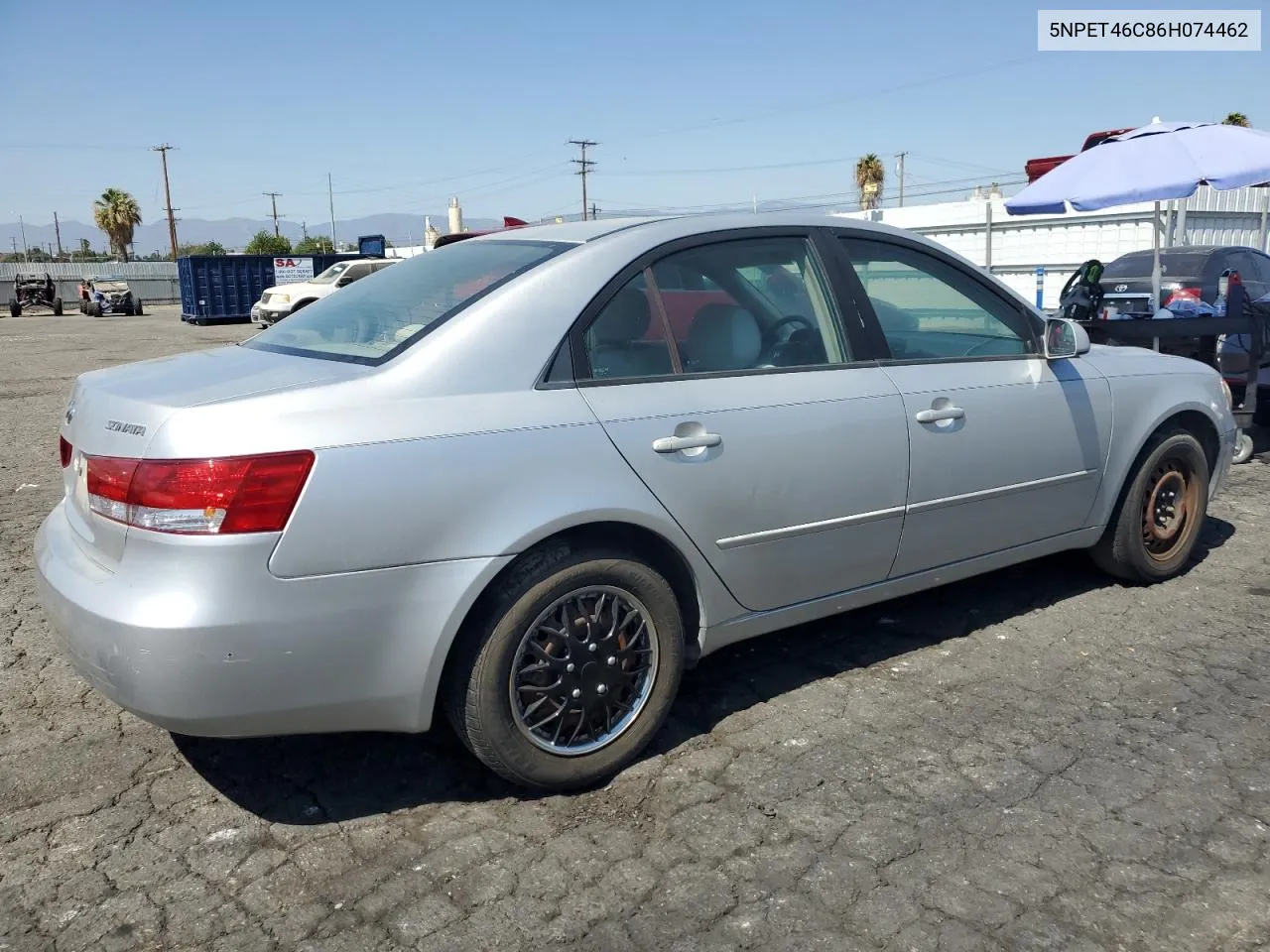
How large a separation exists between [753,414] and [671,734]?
1.08m

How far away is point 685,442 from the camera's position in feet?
10.3

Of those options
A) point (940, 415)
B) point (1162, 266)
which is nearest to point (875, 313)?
point (940, 415)

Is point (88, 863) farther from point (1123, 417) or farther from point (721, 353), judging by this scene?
point (1123, 417)

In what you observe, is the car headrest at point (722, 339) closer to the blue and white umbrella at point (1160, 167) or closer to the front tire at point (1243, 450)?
the blue and white umbrella at point (1160, 167)

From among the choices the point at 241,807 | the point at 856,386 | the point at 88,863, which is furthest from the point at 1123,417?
the point at 88,863

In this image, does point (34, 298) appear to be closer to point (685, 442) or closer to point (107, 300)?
point (107, 300)

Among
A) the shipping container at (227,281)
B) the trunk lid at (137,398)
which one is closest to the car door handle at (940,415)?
the trunk lid at (137,398)

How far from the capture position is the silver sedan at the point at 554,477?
2.59 m

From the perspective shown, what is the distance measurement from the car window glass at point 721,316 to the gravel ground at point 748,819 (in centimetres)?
120

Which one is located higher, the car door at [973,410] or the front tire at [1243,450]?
the car door at [973,410]

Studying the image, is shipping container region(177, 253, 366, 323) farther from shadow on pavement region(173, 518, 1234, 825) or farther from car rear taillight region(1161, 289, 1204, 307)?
shadow on pavement region(173, 518, 1234, 825)

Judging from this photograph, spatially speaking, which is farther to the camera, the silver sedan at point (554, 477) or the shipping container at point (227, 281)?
the shipping container at point (227, 281)

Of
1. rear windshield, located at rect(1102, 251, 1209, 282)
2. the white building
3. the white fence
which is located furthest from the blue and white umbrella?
the white fence

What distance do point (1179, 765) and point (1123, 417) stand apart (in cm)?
169
